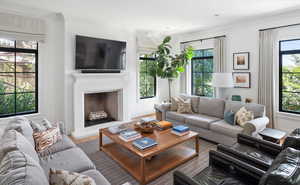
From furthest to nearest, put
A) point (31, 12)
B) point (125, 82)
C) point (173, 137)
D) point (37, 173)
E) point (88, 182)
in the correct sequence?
point (125, 82)
point (31, 12)
point (173, 137)
point (88, 182)
point (37, 173)

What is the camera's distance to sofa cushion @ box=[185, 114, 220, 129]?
12.3 ft

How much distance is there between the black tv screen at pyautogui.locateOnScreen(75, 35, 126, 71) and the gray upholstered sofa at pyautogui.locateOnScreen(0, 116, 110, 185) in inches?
80.5

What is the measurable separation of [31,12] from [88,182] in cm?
380

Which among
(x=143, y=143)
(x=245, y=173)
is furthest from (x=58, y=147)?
(x=245, y=173)

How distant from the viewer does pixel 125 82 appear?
4.89 m

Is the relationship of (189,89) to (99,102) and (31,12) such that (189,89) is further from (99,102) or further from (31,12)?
(31,12)

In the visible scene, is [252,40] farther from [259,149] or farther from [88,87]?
[88,87]

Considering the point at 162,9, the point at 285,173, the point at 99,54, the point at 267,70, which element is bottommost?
the point at 285,173

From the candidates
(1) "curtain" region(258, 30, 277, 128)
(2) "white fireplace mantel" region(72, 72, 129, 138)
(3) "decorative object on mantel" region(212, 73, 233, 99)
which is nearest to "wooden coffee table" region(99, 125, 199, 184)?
(2) "white fireplace mantel" region(72, 72, 129, 138)

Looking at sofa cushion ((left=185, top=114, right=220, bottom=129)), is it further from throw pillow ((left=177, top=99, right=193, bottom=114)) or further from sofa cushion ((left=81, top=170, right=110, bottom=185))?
sofa cushion ((left=81, top=170, right=110, bottom=185))

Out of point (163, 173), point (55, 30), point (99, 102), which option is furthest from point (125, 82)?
point (163, 173)

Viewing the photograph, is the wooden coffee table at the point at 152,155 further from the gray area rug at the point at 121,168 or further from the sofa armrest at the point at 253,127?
the sofa armrest at the point at 253,127

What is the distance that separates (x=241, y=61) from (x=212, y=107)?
155 centimetres

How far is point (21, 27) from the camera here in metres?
3.53
